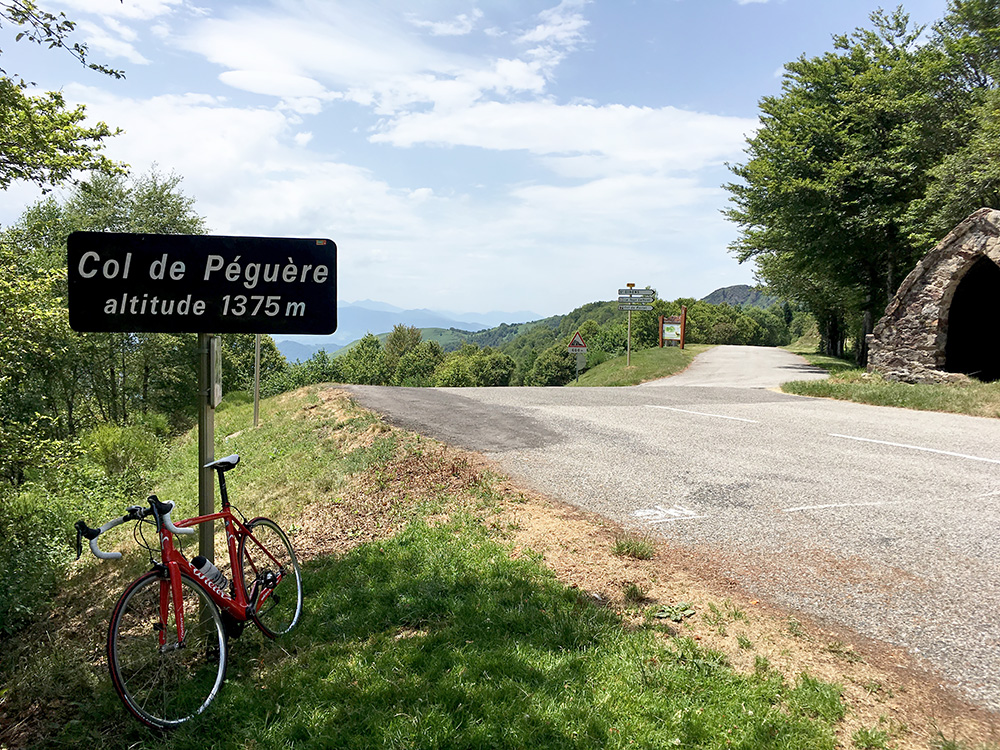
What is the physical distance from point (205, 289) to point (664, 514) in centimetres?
437

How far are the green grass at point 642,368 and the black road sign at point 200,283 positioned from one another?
22323 mm

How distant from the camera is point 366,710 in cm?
311

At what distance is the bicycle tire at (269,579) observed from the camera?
405cm

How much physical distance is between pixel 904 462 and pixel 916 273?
11.4 meters

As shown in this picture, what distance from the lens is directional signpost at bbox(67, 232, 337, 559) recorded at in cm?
366

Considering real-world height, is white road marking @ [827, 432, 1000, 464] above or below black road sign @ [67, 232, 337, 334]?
below

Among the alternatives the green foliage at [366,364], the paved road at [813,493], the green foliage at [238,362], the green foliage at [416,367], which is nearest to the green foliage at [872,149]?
the paved road at [813,493]

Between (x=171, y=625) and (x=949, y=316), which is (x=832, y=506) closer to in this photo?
(x=171, y=625)

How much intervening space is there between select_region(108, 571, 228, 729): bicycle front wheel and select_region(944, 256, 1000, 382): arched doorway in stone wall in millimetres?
18270

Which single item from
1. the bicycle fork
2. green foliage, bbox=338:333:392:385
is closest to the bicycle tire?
the bicycle fork

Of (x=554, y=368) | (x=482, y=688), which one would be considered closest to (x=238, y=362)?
(x=482, y=688)

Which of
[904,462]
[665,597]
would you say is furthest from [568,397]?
[665,597]

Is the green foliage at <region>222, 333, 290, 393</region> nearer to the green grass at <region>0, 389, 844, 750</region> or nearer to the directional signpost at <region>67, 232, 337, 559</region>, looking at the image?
the green grass at <region>0, 389, 844, 750</region>

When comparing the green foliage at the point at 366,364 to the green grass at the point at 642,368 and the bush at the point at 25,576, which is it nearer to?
the green grass at the point at 642,368
